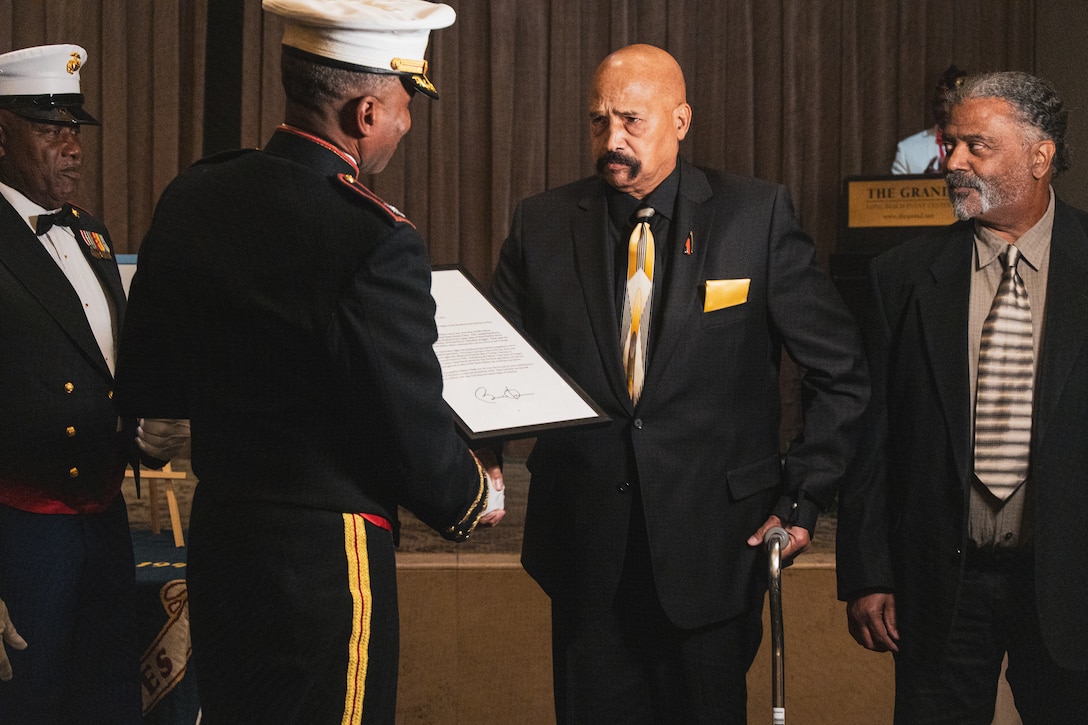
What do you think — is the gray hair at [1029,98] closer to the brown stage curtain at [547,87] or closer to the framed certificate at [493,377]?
the framed certificate at [493,377]

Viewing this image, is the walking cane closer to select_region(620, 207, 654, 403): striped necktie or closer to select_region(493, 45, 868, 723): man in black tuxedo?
select_region(493, 45, 868, 723): man in black tuxedo

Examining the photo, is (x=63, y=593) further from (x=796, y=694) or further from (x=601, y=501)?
(x=796, y=694)

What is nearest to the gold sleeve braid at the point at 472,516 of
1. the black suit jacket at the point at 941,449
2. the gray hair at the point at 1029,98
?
the black suit jacket at the point at 941,449

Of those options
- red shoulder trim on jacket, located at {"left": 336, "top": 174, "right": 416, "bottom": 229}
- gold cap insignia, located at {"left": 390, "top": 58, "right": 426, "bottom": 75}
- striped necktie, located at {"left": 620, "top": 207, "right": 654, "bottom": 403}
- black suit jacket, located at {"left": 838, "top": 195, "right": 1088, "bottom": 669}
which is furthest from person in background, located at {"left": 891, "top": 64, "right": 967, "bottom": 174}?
red shoulder trim on jacket, located at {"left": 336, "top": 174, "right": 416, "bottom": 229}

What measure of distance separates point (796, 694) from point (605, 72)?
1525 millimetres

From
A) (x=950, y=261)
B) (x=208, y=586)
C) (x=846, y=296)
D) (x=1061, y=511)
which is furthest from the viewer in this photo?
(x=846, y=296)

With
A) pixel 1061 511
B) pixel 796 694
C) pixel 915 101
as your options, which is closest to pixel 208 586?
pixel 1061 511

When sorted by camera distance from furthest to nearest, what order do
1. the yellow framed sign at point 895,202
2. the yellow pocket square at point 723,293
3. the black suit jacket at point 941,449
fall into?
the yellow framed sign at point 895,202 < the yellow pocket square at point 723,293 < the black suit jacket at point 941,449

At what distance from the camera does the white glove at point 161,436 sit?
1.89m

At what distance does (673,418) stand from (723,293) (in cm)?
22

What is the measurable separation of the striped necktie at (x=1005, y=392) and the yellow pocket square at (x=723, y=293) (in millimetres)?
384

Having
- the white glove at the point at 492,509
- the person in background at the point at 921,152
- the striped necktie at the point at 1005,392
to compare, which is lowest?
the white glove at the point at 492,509

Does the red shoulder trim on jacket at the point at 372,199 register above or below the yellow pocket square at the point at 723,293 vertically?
above

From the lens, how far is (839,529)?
5.85 ft
